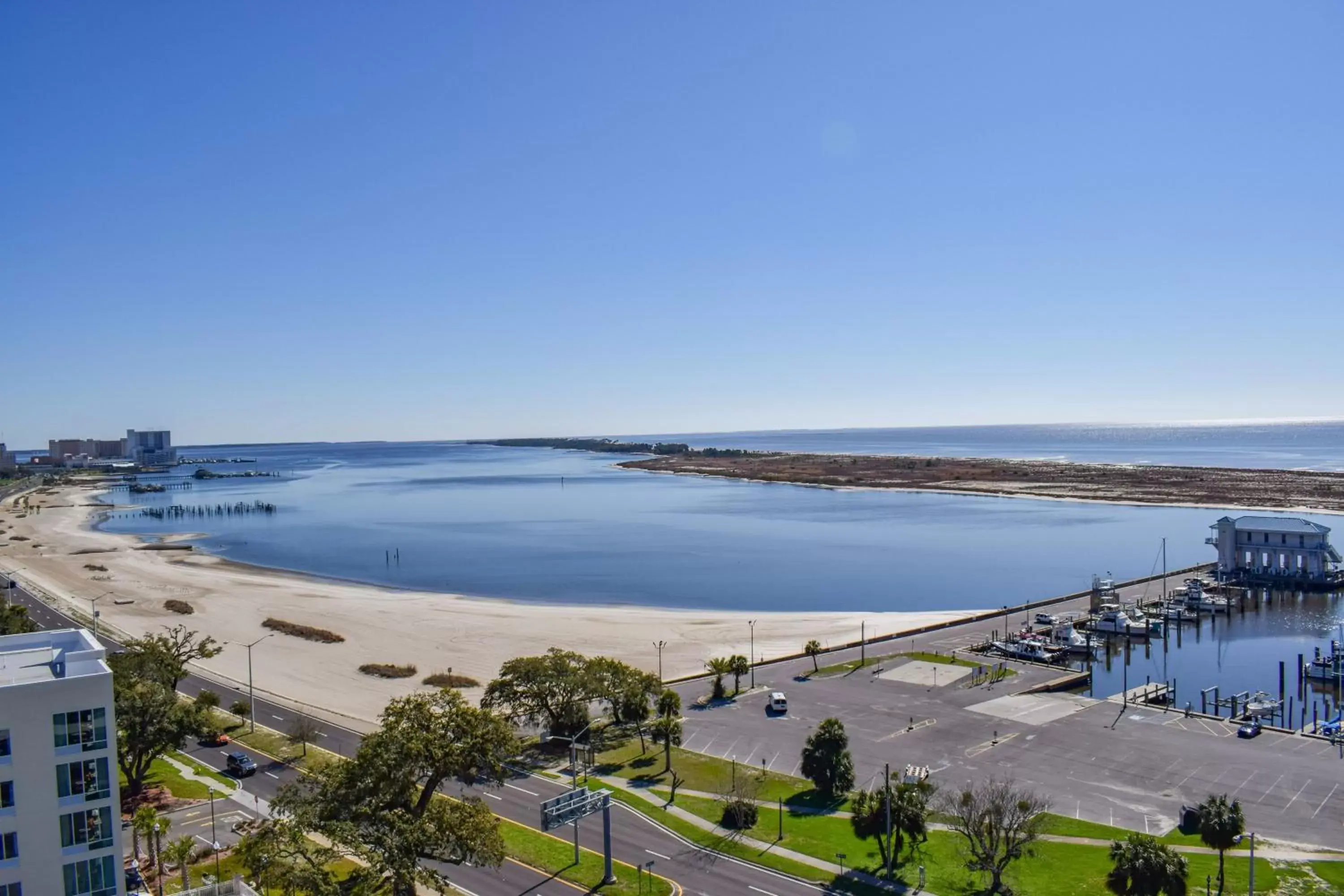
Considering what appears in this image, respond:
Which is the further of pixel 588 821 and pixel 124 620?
pixel 124 620

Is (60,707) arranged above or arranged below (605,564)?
above

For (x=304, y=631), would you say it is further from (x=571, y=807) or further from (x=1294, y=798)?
(x=1294, y=798)

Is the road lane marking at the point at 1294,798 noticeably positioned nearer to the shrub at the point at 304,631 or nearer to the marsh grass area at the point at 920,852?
the marsh grass area at the point at 920,852

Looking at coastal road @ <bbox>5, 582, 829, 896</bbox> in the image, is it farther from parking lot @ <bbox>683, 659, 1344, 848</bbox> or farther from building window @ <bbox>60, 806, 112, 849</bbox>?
building window @ <bbox>60, 806, 112, 849</bbox>

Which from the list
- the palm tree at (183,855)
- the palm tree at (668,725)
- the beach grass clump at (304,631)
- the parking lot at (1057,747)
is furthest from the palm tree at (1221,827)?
the beach grass clump at (304,631)

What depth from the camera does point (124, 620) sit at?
308 ft

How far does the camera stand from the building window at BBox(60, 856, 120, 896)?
28203 mm

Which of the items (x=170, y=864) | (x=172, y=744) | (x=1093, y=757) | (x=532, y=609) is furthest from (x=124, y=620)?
(x=1093, y=757)

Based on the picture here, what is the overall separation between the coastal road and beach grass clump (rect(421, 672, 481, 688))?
12.3 metres

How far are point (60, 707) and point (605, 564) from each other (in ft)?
340

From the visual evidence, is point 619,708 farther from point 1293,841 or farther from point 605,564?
point 605,564

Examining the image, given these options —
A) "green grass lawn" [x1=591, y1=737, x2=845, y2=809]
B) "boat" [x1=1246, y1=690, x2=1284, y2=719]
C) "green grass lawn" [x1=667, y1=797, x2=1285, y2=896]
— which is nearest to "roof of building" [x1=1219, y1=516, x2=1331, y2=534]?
"boat" [x1=1246, y1=690, x2=1284, y2=719]

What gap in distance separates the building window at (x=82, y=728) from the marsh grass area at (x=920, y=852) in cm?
2428

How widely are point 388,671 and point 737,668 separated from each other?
3029 centimetres
